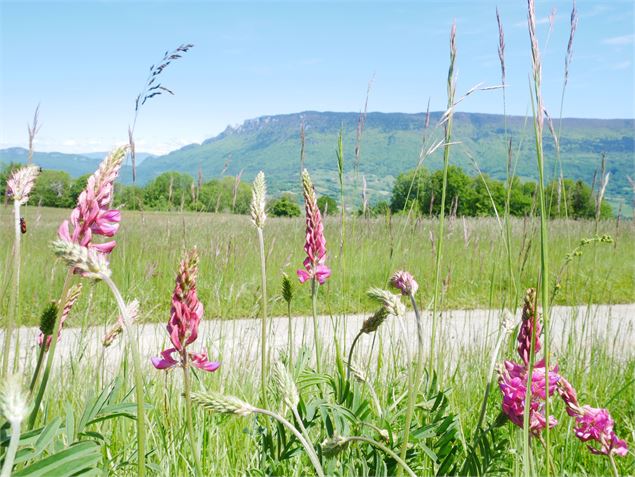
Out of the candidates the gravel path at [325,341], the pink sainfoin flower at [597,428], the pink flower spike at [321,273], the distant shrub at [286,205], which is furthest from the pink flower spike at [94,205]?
the distant shrub at [286,205]

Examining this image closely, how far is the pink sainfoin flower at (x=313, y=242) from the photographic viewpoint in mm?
1890

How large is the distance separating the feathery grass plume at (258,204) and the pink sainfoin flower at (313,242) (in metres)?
0.36

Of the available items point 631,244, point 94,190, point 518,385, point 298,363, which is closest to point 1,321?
point 298,363

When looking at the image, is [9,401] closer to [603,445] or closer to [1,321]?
[603,445]

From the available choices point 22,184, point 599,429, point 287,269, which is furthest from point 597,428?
point 287,269

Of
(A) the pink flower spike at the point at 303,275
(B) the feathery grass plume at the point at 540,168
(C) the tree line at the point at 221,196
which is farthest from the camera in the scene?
(C) the tree line at the point at 221,196

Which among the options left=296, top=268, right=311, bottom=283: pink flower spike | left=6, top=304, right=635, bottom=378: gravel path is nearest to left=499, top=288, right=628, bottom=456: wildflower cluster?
left=6, top=304, right=635, bottom=378: gravel path

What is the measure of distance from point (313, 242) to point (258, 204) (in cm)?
56

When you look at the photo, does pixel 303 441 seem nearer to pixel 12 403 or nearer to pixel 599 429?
pixel 12 403

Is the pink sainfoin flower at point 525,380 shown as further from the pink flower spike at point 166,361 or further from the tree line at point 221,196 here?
the pink flower spike at point 166,361

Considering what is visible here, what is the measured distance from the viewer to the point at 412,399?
1.11m

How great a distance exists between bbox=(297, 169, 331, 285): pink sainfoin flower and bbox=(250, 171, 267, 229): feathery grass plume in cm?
36

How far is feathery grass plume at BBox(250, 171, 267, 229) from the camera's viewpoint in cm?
145

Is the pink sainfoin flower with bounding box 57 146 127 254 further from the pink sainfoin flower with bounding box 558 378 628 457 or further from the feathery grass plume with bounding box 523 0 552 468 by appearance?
the pink sainfoin flower with bounding box 558 378 628 457
